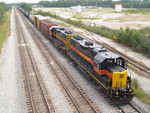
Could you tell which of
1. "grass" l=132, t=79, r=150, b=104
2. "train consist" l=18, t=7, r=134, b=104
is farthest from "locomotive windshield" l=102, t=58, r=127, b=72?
"grass" l=132, t=79, r=150, b=104

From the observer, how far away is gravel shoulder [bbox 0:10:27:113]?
1361 cm

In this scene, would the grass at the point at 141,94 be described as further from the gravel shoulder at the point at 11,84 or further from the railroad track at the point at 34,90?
the gravel shoulder at the point at 11,84

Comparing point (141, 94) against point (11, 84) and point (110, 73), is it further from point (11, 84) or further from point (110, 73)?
point (11, 84)

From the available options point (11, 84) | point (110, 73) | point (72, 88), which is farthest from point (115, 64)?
point (11, 84)

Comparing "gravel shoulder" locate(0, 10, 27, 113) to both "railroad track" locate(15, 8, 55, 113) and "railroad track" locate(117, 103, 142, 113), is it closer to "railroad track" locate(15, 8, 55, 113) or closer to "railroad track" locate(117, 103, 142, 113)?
"railroad track" locate(15, 8, 55, 113)

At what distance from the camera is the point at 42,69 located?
837 inches

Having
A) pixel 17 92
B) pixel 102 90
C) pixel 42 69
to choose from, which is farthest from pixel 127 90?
pixel 42 69

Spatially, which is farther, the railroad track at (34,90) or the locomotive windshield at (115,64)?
the locomotive windshield at (115,64)

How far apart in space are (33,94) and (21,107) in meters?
2.03

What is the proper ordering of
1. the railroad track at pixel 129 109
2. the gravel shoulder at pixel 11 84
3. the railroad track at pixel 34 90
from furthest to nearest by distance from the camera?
the gravel shoulder at pixel 11 84
the railroad track at pixel 34 90
the railroad track at pixel 129 109

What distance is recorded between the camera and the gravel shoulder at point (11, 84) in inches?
536

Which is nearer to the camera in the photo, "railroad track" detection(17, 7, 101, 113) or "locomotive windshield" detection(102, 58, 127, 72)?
"railroad track" detection(17, 7, 101, 113)

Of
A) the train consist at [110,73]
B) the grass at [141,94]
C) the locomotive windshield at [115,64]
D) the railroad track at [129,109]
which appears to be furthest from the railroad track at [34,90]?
the grass at [141,94]

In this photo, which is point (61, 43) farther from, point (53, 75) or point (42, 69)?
point (53, 75)
